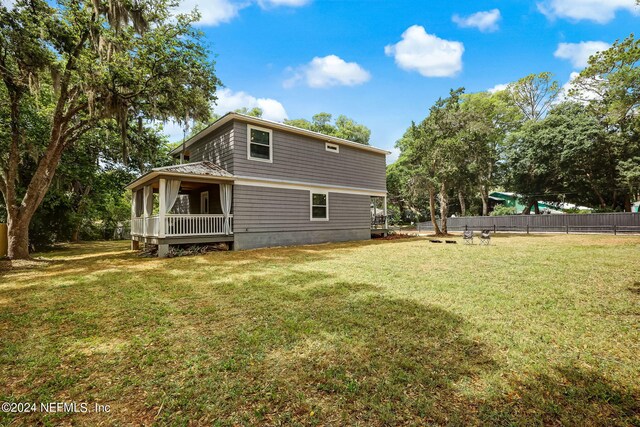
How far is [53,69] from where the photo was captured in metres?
8.77

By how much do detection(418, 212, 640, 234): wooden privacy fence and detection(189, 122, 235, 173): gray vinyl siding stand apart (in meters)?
15.8

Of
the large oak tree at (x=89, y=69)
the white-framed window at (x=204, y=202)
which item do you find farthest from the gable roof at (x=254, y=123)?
the white-framed window at (x=204, y=202)

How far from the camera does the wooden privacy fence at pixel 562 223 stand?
723 inches

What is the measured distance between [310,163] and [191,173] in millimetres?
5913

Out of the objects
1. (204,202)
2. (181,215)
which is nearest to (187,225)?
(181,215)

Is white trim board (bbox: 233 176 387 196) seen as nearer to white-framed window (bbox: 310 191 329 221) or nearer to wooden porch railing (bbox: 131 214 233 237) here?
white-framed window (bbox: 310 191 329 221)

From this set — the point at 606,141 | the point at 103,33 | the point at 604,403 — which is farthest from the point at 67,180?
the point at 606,141

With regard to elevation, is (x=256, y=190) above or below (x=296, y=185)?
below

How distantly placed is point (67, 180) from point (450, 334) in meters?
19.9

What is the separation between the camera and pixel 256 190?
1227cm

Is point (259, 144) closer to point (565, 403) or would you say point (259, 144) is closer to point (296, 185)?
point (296, 185)

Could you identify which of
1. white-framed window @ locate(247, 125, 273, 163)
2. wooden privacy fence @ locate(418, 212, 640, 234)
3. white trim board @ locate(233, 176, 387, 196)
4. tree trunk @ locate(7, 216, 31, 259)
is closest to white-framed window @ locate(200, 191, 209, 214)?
white trim board @ locate(233, 176, 387, 196)

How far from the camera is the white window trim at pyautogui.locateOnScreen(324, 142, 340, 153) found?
14902 millimetres

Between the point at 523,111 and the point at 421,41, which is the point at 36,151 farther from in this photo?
the point at 523,111
